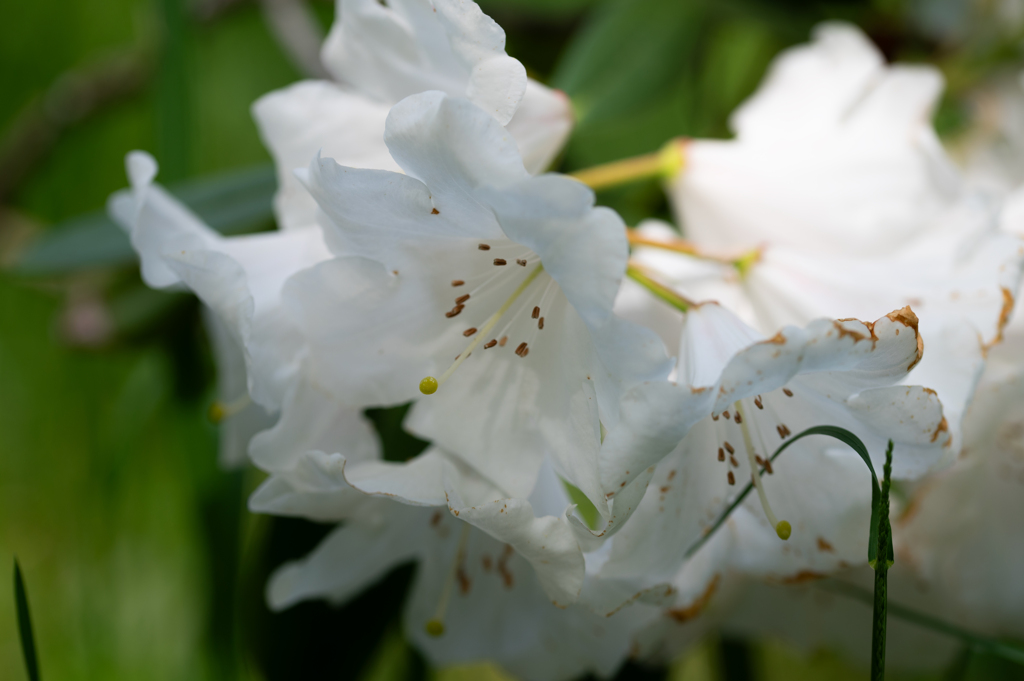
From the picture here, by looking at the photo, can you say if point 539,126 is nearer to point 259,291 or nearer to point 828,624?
point 259,291

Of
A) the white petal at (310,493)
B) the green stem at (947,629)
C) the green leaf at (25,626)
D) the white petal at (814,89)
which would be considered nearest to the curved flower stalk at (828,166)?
the white petal at (814,89)

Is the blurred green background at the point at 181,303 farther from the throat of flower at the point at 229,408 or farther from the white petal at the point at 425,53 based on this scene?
the white petal at the point at 425,53

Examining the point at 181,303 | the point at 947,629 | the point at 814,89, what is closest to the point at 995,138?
the point at 814,89

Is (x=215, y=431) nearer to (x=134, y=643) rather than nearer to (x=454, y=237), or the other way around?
A: (x=134, y=643)

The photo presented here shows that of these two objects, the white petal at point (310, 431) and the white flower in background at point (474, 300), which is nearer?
the white flower in background at point (474, 300)

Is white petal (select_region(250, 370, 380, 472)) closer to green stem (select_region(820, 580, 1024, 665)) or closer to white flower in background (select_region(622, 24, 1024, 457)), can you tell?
white flower in background (select_region(622, 24, 1024, 457))

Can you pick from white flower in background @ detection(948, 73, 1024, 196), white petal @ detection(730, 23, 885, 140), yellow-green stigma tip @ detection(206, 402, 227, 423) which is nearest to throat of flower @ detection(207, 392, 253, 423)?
yellow-green stigma tip @ detection(206, 402, 227, 423)
